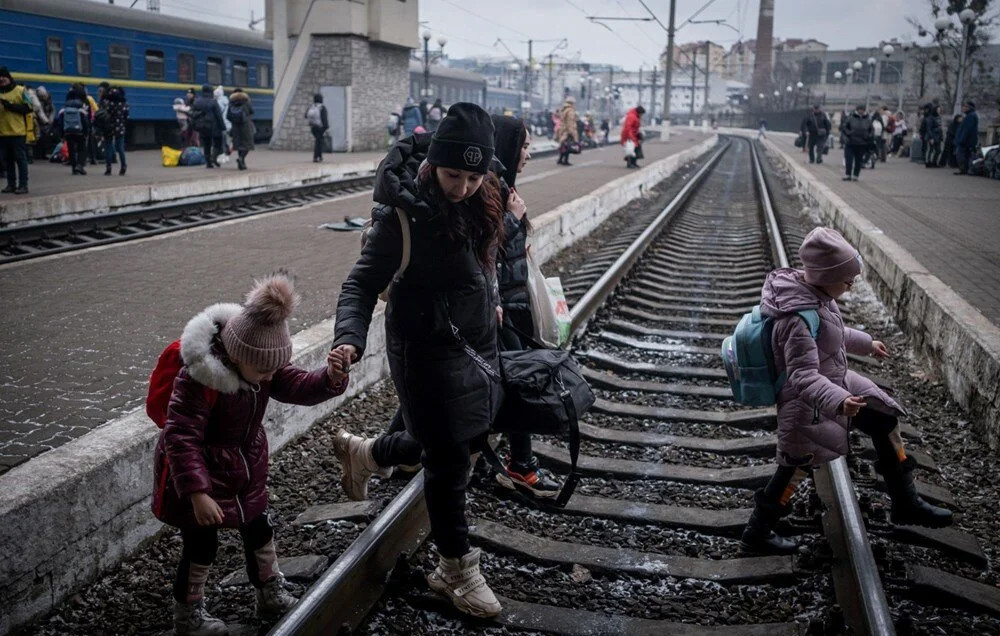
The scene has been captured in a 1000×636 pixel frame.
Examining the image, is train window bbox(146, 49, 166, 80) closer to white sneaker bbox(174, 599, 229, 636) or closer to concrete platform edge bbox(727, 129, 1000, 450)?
concrete platform edge bbox(727, 129, 1000, 450)

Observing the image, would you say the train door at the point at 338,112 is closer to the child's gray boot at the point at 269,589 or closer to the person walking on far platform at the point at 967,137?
the person walking on far platform at the point at 967,137

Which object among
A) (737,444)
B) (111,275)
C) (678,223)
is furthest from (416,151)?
(678,223)

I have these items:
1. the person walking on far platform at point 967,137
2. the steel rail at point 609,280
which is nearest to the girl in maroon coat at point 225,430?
the steel rail at point 609,280

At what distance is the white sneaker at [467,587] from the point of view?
10.5ft

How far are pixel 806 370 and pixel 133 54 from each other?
73.4 feet

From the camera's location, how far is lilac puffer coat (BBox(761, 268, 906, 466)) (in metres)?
3.46

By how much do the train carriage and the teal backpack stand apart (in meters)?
19.4

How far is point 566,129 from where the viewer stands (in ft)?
80.5

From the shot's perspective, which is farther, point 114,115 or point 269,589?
point 114,115

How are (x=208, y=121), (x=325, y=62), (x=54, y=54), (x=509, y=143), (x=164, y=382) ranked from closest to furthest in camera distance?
(x=164, y=382), (x=509, y=143), (x=208, y=121), (x=54, y=54), (x=325, y=62)

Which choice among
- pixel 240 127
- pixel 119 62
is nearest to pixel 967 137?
pixel 240 127

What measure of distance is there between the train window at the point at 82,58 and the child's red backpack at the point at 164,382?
20.4m

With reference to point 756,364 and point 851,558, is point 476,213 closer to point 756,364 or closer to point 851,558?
point 756,364

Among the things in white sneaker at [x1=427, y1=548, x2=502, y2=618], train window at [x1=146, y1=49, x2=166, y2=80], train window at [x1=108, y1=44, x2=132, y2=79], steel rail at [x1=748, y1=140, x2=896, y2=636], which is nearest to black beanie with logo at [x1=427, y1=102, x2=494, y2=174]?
white sneaker at [x1=427, y1=548, x2=502, y2=618]
